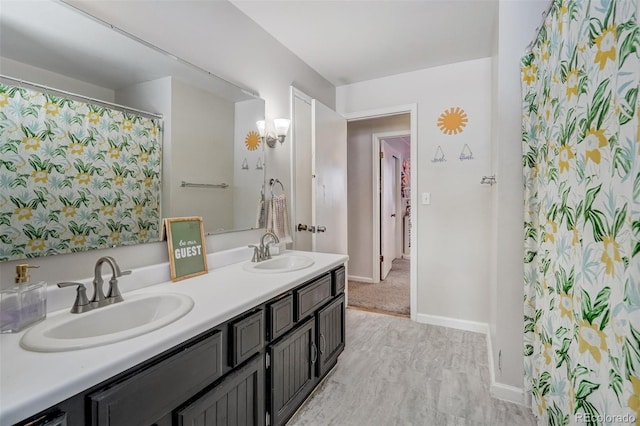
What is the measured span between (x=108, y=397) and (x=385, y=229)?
3947 mm

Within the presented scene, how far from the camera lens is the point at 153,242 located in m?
1.44

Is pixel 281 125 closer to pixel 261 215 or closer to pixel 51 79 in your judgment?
pixel 261 215

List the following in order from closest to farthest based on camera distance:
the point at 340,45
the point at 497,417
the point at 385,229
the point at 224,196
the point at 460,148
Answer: the point at 497,417
the point at 224,196
the point at 340,45
the point at 460,148
the point at 385,229

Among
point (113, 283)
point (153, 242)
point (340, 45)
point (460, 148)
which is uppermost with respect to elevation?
point (340, 45)

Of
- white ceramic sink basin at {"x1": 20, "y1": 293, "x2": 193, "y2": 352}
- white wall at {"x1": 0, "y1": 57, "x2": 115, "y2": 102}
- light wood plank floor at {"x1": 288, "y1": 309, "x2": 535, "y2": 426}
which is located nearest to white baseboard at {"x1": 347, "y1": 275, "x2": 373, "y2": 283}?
light wood plank floor at {"x1": 288, "y1": 309, "x2": 535, "y2": 426}

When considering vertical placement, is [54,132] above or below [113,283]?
above

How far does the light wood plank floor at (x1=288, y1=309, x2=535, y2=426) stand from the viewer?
1637 millimetres

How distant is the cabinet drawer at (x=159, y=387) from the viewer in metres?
0.73

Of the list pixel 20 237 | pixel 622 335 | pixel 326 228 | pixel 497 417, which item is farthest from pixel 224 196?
pixel 497 417

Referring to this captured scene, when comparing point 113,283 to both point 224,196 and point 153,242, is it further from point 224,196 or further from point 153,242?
point 224,196

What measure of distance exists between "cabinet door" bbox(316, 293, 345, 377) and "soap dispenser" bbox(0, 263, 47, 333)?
1.21 meters

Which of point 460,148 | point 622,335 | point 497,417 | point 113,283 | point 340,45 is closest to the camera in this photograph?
point 622,335

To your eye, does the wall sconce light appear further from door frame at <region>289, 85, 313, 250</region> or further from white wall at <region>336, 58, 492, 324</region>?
white wall at <region>336, 58, 492, 324</region>

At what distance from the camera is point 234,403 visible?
1131mm
